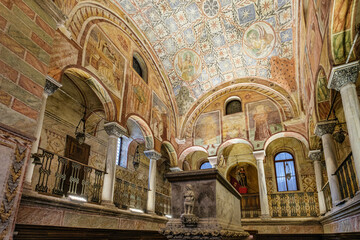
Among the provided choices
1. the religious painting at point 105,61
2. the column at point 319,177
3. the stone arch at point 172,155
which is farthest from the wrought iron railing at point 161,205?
the column at point 319,177

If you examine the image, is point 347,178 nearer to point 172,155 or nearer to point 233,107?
point 233,107

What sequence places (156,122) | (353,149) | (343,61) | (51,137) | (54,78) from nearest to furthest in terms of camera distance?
(353,149)
(343,61)
(54,78)
(51,137)
(156,122)

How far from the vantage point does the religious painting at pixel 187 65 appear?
13.8 meters

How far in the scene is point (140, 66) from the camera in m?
12.9

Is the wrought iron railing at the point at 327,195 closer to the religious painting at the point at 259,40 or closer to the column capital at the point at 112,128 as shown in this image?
the religious painting at the point at 259,40

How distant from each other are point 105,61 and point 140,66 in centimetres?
342

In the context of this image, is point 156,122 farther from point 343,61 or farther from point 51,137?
point 343,61

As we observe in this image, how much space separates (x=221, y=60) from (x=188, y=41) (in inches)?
83.0

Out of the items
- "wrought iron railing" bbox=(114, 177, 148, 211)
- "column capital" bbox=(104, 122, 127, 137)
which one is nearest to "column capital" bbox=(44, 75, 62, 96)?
"column capital" bbox=(104, 122, 127, 137)

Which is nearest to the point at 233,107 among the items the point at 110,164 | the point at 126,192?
the point at 126,192

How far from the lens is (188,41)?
1323cm

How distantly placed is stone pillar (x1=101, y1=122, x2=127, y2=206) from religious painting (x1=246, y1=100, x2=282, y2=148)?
276 inches

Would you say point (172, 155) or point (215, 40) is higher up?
point (215, 40)

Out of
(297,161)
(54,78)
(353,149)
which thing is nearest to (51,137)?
(54,78)
